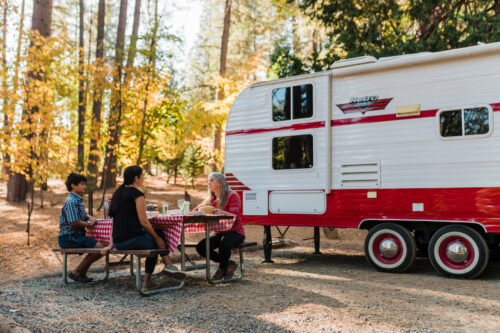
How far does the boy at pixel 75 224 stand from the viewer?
631 centimetres

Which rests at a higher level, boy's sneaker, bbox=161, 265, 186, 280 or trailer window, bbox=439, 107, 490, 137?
trailer window, bbox=439, 107, 490, 137

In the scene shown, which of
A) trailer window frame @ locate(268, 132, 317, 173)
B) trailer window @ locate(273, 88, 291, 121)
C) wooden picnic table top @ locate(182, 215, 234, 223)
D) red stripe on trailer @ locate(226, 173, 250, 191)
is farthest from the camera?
red stripe on trailer @ locate(226, 173, 250, 191)

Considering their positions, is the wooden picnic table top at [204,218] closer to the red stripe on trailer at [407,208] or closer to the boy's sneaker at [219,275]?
the boy's sneaker at [219,275]

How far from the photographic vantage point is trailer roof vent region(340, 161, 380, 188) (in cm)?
743

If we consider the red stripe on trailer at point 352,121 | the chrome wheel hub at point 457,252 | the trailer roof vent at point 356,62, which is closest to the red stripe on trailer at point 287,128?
A: the red stripe on trailer at point 352,121

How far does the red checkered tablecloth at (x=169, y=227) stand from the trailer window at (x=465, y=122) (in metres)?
3.36

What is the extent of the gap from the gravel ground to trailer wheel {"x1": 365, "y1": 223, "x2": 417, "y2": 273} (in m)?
0.19

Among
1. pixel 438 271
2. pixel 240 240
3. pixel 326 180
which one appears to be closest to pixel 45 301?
pixel 240 240

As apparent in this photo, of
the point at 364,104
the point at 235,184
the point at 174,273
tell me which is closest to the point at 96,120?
the point at 235,184

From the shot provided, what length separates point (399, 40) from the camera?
1070 cm

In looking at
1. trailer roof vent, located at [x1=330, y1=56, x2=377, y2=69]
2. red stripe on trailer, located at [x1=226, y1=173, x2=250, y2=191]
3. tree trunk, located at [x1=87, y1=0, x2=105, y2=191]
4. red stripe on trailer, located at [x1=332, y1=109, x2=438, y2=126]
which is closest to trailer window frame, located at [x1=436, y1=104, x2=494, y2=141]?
red stripe on trailer, located at [x1=332, y1=109, x2=438, y2=126]

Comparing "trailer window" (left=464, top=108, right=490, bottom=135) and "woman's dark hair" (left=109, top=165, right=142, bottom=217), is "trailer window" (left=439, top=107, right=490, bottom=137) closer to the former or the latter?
"trailer window" (left=464, top=108, right=490, bottom=135)

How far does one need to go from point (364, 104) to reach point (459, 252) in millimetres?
2621

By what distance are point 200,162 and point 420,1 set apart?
472 inches
